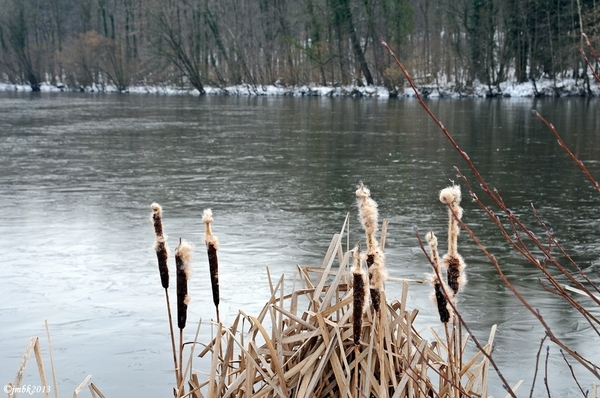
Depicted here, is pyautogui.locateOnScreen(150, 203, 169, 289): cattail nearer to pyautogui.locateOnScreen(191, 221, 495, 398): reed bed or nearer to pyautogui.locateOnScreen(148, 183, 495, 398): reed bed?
pyautogui.locateOnScreen(148, 183, 495, 398): reed bed

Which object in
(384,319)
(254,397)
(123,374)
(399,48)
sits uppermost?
(399,48)

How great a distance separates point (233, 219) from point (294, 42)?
135 feet

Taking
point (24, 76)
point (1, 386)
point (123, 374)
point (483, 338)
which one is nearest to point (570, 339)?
point (483, 338)

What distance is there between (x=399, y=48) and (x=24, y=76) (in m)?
33.8

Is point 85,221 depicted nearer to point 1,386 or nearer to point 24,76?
point 1,386

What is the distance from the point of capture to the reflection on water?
5.03m

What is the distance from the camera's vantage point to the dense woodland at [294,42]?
4156cm

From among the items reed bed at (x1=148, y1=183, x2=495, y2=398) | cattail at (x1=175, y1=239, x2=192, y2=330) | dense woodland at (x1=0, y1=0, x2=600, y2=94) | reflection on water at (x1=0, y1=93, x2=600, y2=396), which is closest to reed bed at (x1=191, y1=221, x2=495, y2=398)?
reed bed at (x1=148, y1=183, x2=495, y2=398)

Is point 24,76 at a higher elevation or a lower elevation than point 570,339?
higher

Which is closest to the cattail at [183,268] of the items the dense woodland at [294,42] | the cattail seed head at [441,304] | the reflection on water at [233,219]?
the cattail seed head at [441,304]

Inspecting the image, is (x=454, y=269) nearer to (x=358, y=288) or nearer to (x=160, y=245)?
(x=358, y=288)

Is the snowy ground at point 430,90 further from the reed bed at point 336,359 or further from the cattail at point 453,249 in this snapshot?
the cattail at point 453,249

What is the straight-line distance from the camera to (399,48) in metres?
45.4

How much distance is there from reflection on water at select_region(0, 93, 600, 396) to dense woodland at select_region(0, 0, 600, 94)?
22796 millimetres
